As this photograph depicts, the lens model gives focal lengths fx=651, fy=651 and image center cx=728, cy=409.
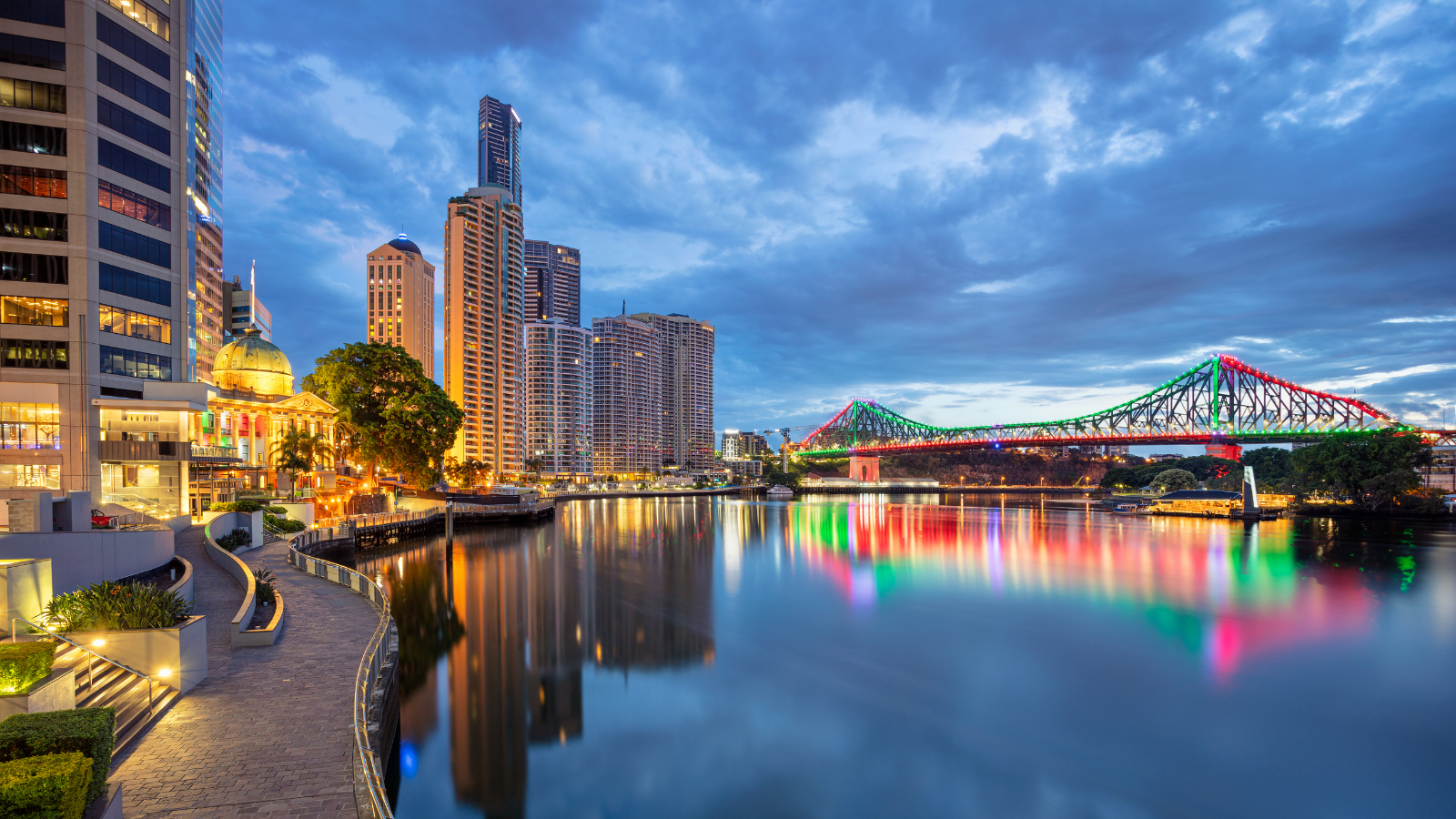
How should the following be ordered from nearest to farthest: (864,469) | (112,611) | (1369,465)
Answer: (112,611) → (1369,465) → (864,469)

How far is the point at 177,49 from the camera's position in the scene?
38656 mm

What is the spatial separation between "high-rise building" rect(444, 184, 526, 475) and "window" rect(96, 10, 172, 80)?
313 ft

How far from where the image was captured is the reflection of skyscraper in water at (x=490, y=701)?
46.4 ft

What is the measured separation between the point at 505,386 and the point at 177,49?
346ft

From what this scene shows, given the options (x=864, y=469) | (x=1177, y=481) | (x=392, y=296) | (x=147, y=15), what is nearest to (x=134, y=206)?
(x=147, y=15)

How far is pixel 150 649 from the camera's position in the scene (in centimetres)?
1290

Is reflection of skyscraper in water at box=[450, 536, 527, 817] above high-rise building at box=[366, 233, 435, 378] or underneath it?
underneath

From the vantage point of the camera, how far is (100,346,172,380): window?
35.3 meters

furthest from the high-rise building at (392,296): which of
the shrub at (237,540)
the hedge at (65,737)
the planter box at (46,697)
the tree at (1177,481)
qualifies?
the hedge at (65,737)

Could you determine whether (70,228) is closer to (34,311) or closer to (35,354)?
(34,311)

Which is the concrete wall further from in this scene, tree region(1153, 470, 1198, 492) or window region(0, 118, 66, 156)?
tree region(1153, 470, 1198, 492)

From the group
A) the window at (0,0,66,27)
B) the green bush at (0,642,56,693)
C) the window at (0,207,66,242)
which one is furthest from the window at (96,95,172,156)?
the green bush at (0,642,56,693)

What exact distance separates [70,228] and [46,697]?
36742mm

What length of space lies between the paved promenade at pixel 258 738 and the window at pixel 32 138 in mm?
31831
